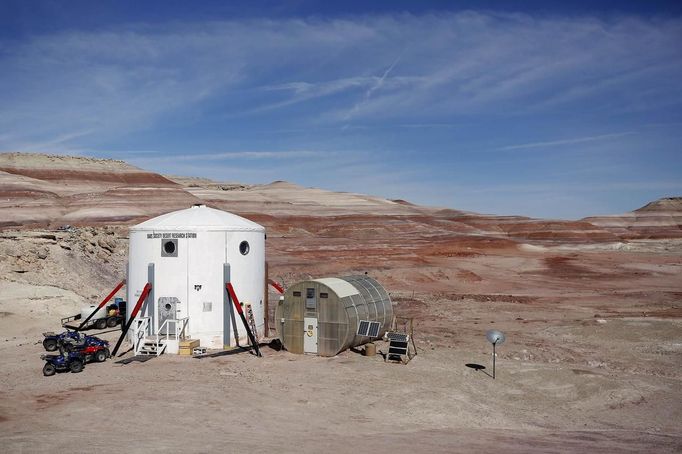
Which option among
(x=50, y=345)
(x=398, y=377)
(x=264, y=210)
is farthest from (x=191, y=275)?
(x=264, y=210)

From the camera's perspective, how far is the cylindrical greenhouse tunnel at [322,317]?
78.9 feet

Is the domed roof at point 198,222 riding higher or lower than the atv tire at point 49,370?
higher

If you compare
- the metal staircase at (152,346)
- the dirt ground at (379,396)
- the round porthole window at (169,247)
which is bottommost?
the dirt ground at (379,396)

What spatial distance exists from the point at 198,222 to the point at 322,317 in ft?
23.6

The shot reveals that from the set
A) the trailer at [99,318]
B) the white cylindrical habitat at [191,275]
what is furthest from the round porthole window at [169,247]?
the trailer at [99,318]

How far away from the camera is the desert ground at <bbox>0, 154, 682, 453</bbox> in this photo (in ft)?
49.3

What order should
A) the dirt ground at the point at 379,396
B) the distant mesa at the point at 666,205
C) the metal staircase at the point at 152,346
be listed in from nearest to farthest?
1. the dirt ground at the point at 379,396
2. the metal staircase at the point at 152,346
3. the distant mesa at the point at 666,205

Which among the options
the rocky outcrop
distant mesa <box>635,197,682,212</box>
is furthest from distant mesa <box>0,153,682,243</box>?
distant mesa <box>635,197,682,212</box>

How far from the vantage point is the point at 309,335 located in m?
24.6

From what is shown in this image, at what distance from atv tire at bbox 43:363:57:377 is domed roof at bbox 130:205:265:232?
6927mm

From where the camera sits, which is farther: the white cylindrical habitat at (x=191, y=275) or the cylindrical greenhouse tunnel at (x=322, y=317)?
the white cylindrical habitat at (x=191, y=275)

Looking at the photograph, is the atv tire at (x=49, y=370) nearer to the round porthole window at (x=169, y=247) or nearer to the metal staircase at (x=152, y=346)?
the metal staircase at (x=152, y=346)

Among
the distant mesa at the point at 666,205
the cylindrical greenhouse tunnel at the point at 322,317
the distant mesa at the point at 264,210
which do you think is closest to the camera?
the cylindrical greenhouse tunnel at the point at 322,317

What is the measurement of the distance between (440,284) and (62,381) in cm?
4049
